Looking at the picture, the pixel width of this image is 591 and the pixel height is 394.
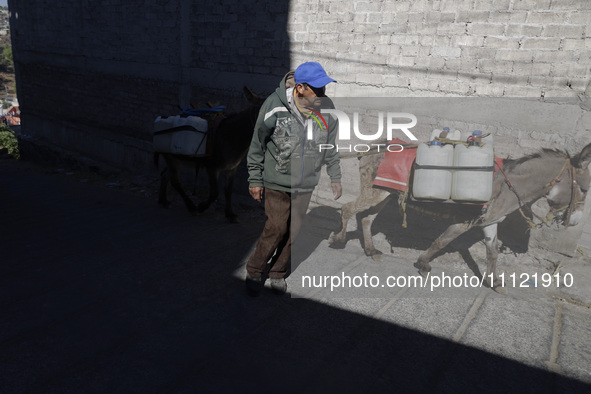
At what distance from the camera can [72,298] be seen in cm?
351

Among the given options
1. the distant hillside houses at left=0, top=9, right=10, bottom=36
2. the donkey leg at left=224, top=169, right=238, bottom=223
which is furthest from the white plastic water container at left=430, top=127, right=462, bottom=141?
the distant hillside houses at left=0, top=9, right=10, bottom=36

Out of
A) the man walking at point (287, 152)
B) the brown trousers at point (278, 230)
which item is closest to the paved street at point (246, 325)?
the brown trousers at point (278, 230)

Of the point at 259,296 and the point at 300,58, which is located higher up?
the point at 300,58

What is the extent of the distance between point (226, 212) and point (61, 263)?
2.14 meters

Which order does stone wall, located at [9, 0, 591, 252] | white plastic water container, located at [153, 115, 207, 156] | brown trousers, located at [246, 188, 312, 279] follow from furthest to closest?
white plastic water container, located at [153, 115, 207, 156]
stone wall, located at [9, 0, 591, 252]
brown trousers, located at [246, 188, 312, 279]

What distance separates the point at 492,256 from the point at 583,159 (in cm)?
114

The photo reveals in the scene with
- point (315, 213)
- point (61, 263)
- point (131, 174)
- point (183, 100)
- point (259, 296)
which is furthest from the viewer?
point (131, 174)

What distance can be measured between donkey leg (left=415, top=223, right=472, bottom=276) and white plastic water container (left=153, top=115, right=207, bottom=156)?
3.12m

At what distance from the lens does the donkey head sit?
366cm

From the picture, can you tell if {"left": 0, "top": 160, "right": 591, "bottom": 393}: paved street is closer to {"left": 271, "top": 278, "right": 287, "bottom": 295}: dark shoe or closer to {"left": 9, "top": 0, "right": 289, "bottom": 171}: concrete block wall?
{"left": 271, "top": 278, "right": 287, "bottom": 295}: dark shoe

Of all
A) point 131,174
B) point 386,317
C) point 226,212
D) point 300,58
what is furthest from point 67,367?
point 131,174

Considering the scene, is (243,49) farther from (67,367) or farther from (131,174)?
(67,367)

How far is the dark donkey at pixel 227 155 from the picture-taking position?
5.12m

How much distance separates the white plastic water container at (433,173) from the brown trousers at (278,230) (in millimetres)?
1045
